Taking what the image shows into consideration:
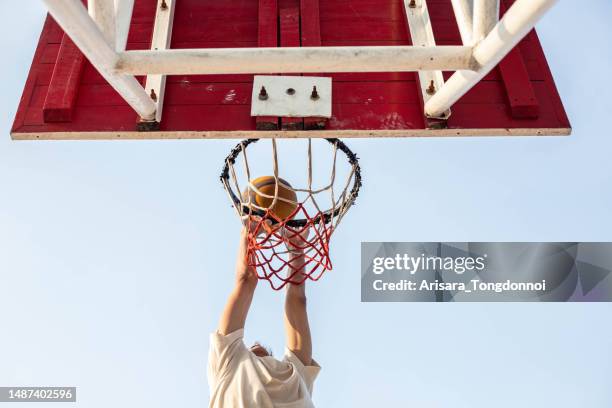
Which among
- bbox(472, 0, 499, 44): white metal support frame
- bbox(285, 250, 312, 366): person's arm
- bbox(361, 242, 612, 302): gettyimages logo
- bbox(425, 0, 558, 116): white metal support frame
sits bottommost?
bbox(285, 250, 312, 366): person's arm

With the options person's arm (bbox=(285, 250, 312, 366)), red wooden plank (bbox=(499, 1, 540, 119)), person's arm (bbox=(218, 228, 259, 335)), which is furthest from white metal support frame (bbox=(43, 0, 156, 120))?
person's arm (bbox=(285, 250, 312, 366))

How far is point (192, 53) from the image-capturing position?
4625 millimetres

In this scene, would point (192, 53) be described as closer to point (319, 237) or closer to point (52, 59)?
point (52, 59)

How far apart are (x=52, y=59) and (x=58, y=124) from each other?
71 cm

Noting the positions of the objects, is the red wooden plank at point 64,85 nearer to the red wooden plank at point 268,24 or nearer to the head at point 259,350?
the red wooden plank at point 268,24

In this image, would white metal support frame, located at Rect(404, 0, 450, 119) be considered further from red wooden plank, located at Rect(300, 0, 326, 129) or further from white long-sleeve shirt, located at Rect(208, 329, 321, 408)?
white long-sleeve shirt, located at Rect(208, 329, 321, 408)

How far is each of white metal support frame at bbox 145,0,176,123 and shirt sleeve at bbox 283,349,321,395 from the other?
343cm

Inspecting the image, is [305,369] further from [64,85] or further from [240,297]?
[64,85]

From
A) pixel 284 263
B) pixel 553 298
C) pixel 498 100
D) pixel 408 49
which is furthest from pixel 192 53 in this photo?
pixel 553 298

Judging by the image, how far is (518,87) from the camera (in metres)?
5.70

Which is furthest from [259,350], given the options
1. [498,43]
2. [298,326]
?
[498,43]

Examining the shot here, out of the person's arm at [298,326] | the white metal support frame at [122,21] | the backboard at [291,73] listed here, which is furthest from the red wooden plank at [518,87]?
the person's arm at [298,326]

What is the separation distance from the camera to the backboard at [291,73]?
547 centimetres

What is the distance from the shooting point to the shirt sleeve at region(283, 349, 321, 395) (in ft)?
26.0
